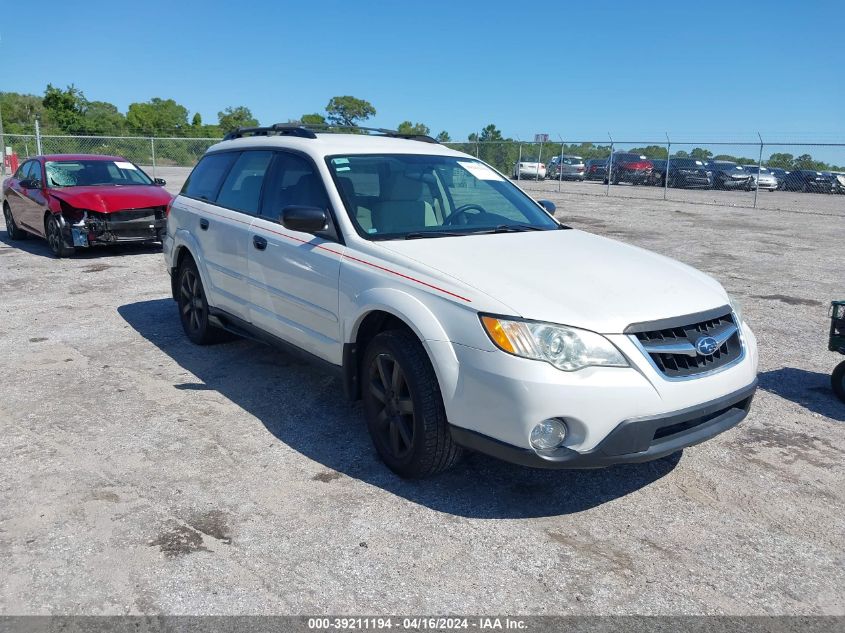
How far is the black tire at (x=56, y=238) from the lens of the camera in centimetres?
1085

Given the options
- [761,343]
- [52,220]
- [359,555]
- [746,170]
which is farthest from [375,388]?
[746,170]

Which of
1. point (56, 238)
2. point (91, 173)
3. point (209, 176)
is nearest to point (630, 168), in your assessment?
point (91, 173)

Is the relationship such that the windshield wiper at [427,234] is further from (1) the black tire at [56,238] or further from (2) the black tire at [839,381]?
(1) the black tire at [56,238]

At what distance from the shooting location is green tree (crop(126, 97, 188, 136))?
187 ft

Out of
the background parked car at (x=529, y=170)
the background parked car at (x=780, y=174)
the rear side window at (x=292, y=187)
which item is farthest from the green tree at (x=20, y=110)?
the rear side window at (x=292, y=187)

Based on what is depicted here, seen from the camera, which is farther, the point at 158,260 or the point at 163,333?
the point at 158,260

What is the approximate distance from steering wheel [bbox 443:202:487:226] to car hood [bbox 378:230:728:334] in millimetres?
260

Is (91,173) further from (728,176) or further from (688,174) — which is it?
(728,176)

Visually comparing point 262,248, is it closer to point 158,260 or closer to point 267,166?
point 267,166

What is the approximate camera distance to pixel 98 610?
2.85 m

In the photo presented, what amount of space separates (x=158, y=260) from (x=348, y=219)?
7492 millimetres

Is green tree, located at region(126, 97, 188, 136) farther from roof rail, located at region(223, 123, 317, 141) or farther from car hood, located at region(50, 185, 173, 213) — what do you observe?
roof rail, located at region(223, 123, 317, 141)

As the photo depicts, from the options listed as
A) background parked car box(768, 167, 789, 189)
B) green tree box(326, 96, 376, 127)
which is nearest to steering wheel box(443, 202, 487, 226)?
background parked car box(768, 167, 789, 189)

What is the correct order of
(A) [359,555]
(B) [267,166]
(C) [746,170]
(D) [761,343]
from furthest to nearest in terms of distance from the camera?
(C) [746,170], (D) [761,343], (B) [267,166], (A) [359,555]
